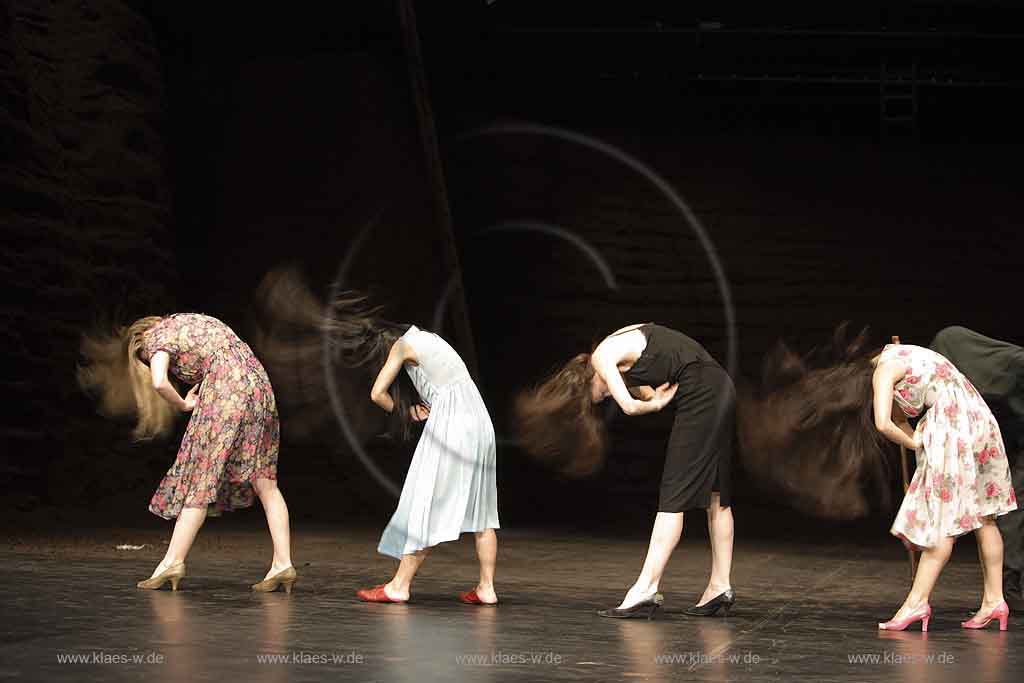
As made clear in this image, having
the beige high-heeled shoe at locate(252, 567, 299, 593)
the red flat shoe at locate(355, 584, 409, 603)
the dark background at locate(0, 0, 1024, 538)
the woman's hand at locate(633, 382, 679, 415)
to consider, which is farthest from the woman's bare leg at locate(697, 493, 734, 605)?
the dark background at locate(0, 0, 1024, 538)

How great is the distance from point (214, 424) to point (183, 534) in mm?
527

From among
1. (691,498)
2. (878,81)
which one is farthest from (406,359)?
(878,81)

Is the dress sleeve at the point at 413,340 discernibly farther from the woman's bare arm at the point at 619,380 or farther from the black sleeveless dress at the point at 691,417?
the black sleeveless dress at the point at 691,417

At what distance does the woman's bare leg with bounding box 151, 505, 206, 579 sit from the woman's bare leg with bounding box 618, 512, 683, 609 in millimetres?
2029

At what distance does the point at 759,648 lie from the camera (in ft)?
17.2

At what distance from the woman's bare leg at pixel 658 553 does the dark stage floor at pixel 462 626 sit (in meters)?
0.15

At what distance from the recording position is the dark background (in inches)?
489

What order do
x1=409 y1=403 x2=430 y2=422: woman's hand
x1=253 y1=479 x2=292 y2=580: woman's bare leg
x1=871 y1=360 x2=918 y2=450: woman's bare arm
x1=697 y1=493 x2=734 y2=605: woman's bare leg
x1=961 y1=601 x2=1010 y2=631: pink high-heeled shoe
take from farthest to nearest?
x1=253 y1=479 x2=292 y2=580: woman's bare leg
x1=409 y1=403 x2=430 y2=422: woman's hand
x1=697 y1=493 x2=734 y2=605: woman's bare leg
x1=961 y1=601 x2=1010 y2=631: pink high-heeled shoe
x1=871 y1=360 x2=918 y2=450: woman's bare arm

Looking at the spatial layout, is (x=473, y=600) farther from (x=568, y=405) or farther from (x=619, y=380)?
(x=619, y=380)

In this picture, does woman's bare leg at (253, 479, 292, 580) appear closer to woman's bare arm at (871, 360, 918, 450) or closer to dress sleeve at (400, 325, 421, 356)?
dress sleeve at (400, 325, 421, 356)

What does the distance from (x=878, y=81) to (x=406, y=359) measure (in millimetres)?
9116

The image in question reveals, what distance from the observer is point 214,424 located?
6.59 m

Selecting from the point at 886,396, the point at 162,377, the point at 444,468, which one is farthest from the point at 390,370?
the point at 886,396

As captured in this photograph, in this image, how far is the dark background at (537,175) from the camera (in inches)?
489
